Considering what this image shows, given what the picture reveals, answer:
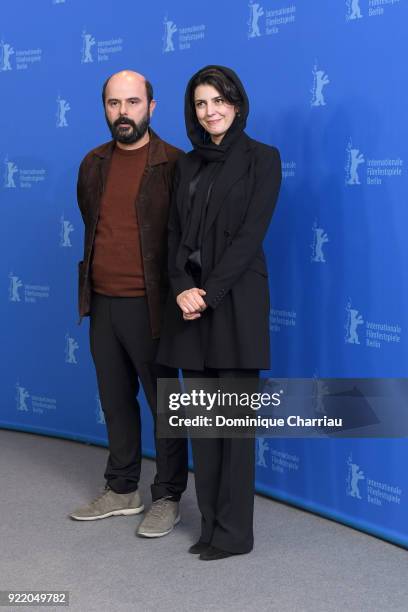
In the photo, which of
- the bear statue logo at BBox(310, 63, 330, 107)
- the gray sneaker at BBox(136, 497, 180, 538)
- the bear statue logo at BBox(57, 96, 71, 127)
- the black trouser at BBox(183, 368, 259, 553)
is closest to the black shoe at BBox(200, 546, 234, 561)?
the black trouser at BBox(183, 368, 259, 553)

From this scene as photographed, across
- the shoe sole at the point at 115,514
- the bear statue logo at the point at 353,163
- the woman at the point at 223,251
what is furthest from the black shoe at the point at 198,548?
the bear statue logo at the point at 353,163

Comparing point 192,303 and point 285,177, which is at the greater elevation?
point 285,177

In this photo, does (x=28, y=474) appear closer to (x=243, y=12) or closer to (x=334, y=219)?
(x=334, y=219)

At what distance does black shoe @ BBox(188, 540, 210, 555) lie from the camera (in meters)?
3.13

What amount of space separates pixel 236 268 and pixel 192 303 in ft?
0.58

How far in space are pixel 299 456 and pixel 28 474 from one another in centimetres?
124

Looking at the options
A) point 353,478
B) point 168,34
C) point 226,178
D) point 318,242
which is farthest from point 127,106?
point 353,478

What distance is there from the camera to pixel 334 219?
3348 mm

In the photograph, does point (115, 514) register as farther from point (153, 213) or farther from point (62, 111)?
point (62, 111)

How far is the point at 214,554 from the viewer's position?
3076 millimetres

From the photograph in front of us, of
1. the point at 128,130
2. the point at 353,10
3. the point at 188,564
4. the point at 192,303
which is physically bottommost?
the point at 188,564

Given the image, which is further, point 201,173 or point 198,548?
point 198,548

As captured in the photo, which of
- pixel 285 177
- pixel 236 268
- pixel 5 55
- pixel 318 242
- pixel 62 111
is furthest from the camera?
pixel 5 55

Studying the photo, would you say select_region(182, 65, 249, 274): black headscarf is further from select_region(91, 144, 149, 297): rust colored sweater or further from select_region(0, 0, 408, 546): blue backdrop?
select_region(0, 0, 408, 546): blue backdrop
